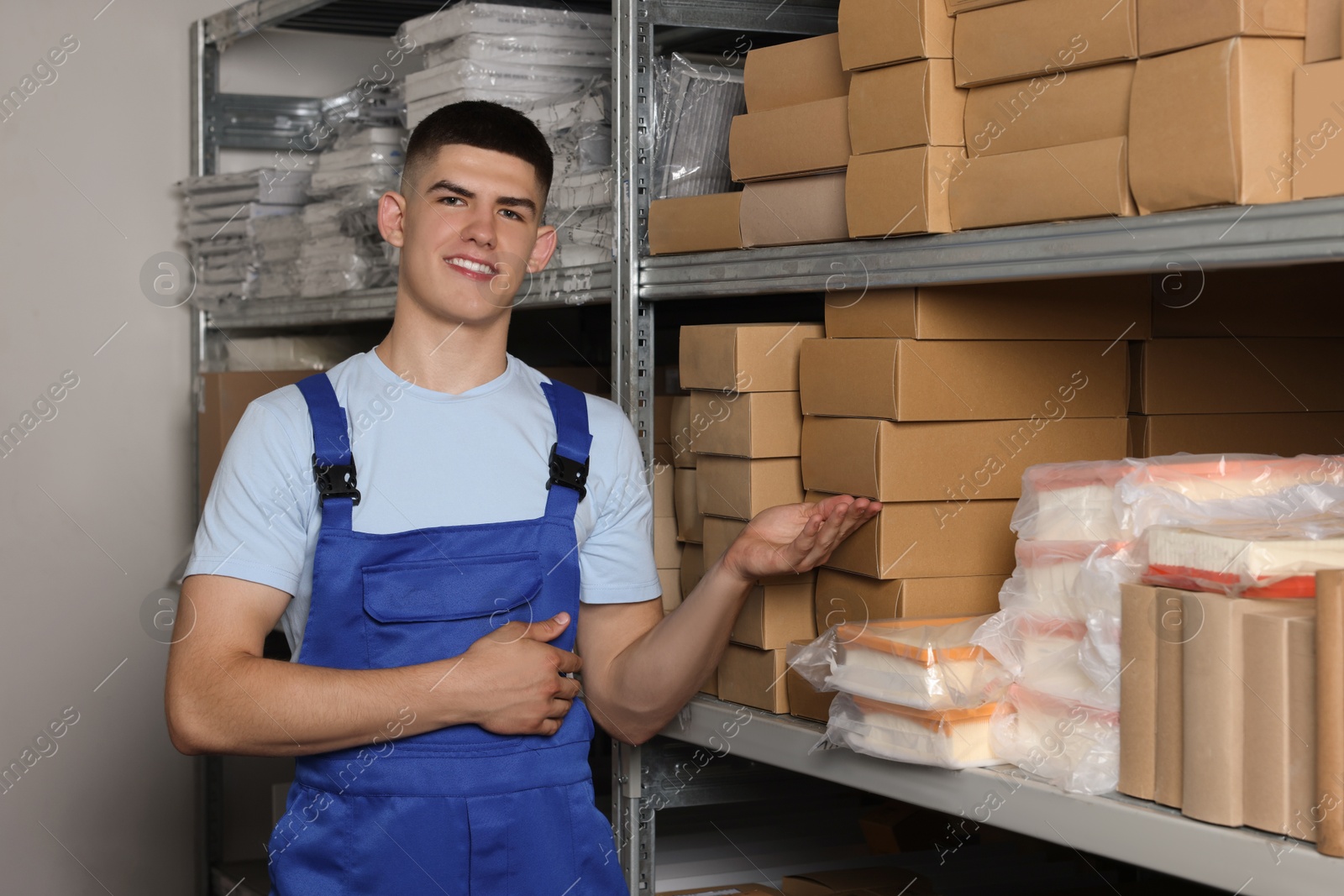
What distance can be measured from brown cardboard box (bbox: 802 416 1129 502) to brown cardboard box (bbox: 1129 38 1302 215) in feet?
1.58

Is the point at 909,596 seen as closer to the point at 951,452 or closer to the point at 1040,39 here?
the point at 951,452

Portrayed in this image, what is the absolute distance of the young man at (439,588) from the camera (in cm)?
164

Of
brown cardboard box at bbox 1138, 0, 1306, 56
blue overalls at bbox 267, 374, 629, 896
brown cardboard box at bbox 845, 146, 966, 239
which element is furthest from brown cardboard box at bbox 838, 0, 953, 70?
blue overalls at bbox 267, 374, 629, 896

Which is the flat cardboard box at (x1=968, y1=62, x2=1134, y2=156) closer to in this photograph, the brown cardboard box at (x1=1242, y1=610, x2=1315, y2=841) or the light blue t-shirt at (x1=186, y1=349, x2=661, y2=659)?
the brown cardboard box at (x1=1242, y1=610, x2=1315, y2=841)

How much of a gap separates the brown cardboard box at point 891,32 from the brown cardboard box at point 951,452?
47 centimetres

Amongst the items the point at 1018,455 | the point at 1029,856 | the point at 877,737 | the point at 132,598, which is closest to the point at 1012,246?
the point at 1018,455

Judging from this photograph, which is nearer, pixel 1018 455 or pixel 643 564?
pixel 1018 455

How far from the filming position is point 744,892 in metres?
2.07

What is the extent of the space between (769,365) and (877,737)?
1.88ft

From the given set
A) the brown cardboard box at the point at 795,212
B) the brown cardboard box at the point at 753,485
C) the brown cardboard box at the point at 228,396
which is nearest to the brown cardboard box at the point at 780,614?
the brown cardboard box at the point at 753,485

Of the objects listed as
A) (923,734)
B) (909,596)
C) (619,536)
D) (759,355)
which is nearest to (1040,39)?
(759,355)

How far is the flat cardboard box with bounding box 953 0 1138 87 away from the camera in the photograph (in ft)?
4.41

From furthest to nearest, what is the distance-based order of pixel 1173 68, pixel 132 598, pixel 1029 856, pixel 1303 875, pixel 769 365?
1. pixel 132 598
2. pixel 1029 856
3. pixel 769 365
4. pixel 1173 68
5. pixel 1303 875

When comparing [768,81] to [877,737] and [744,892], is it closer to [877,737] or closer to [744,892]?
[877,737]
